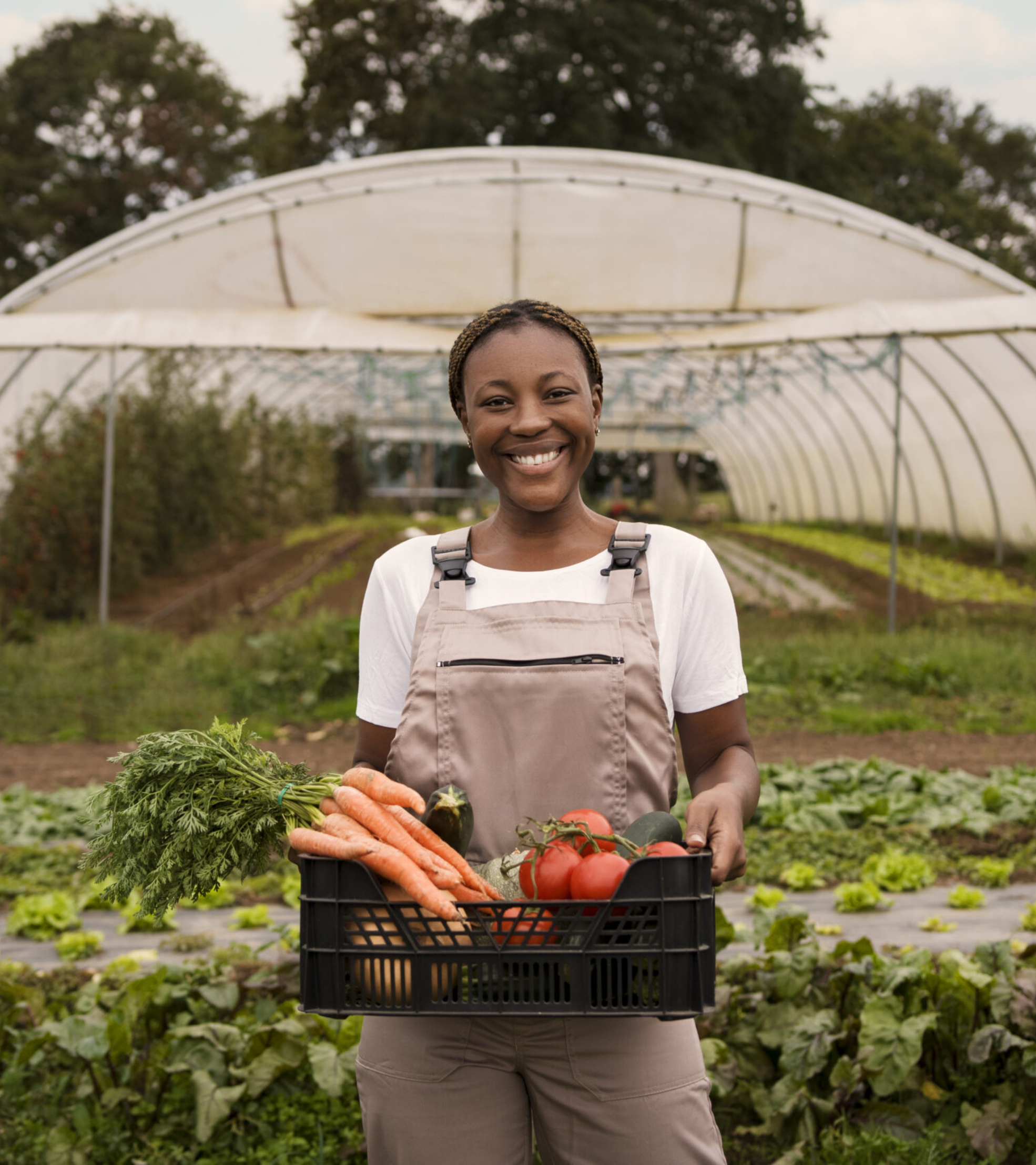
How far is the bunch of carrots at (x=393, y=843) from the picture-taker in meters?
1.53

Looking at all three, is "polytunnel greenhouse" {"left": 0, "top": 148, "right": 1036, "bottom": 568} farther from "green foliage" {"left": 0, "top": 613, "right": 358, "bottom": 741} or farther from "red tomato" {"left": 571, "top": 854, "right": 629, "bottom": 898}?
"red tomato" {"left": 571, "top": 854, "right": 629, "bottom": 898}

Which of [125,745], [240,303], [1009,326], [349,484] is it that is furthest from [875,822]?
[349,484]

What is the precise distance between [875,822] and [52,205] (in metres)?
30.1

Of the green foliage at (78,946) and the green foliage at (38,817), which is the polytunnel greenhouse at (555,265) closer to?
the green foliage at (38,817)

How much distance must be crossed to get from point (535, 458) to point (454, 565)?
0.22m

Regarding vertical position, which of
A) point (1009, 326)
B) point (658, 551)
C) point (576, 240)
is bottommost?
point (658, 551)

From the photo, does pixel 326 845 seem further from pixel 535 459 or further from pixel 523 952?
pixel 535 459

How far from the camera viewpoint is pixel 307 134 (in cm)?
3188

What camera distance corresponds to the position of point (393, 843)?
159cm

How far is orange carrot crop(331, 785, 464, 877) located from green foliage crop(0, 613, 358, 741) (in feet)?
20.9

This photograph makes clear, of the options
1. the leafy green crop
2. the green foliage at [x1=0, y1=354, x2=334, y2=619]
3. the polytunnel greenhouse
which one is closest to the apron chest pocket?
the green foliage at [x1=0, y1=354, x2=334, y2=619]

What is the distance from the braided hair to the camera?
185 centimetres

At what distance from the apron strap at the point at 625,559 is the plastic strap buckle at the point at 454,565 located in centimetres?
22

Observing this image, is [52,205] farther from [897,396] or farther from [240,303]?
[897,396]
